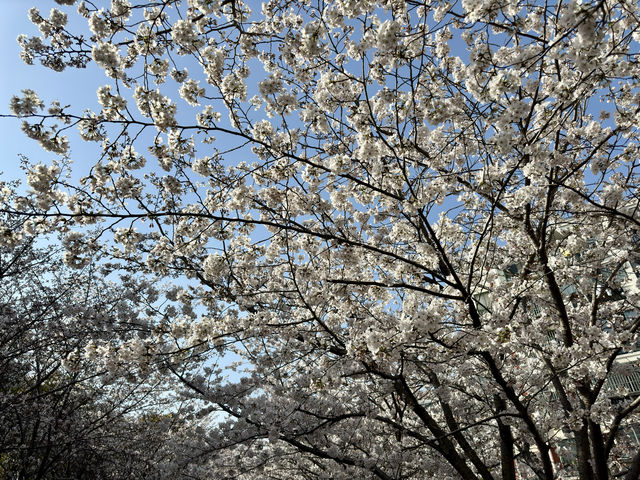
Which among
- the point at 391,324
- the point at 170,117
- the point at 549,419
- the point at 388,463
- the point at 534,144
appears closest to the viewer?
the point at 534,144

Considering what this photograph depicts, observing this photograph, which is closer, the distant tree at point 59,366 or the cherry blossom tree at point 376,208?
the cherry blossom tree at point 376,208

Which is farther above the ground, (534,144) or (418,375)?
(534,144)

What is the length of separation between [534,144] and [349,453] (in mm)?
5825

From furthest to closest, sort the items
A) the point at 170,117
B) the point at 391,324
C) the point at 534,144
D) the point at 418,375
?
the point at 418,375 < the point at 391,324 < the point at 170,117 < the point at 534,144

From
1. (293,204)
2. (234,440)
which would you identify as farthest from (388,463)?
(293,204)

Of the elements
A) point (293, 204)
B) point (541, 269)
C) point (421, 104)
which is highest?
point (421, 104)

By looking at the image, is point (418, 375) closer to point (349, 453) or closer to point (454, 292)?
point (349, 453)

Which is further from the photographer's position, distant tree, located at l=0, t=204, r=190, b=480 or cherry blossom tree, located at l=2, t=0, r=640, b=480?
distant tree, located at l=0, t=204, r=190, b=480

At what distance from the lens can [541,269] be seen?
17.9 ft

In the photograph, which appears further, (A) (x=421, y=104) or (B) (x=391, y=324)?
(B) (x=391, y=324)

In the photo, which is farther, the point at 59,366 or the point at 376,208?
the point at 59,366

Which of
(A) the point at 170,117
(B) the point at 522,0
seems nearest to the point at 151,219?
(A) the point at 170,117

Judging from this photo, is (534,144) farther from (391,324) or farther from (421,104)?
(391,324)

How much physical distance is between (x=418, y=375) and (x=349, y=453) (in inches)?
70.6
